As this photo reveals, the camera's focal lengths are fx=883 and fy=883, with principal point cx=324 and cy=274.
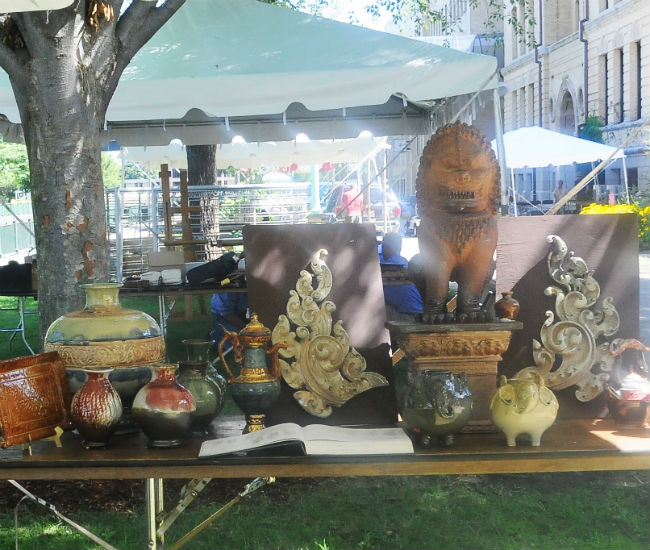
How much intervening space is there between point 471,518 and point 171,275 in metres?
3.06

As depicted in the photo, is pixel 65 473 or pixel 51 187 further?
pixel 51 187

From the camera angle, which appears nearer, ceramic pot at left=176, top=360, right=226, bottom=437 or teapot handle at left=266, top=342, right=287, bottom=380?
ceramic pot at left=176, top=360, right=226, bottom=437

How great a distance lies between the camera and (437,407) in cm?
239

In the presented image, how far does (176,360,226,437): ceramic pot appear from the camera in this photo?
8.50ft

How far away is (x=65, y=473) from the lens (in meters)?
2.29

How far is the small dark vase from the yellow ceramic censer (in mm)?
782

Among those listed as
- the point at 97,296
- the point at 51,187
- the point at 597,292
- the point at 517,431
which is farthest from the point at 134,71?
Result: the point at 517,431

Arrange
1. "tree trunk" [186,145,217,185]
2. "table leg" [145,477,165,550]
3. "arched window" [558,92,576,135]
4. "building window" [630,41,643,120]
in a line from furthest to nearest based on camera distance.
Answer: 1. "arched window" [558,92,576,135]
2. "building window" [630,41,643,120]
3. "tree trunk" [186,145,217,185]
4. "table leg" [145,477,165,550]

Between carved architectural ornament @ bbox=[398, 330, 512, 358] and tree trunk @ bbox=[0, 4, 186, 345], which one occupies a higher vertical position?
tree trunk @ bbox=[0, 4, 186, 345]

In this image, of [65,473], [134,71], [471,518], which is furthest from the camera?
[134,71]

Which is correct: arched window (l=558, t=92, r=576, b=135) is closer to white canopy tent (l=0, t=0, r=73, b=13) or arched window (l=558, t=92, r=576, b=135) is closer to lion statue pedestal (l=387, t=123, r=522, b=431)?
lion statue pedestal (l=387, t=123, r=522, b=431)

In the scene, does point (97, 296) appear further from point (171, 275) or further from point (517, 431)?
point (171, 275)

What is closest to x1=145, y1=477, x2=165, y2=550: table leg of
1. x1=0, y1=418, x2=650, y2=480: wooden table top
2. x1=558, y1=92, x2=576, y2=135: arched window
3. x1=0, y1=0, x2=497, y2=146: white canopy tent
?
x1=0, y1=418, x2=650, y2=480: wooden table top

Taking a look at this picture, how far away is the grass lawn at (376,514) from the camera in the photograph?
3.72m
